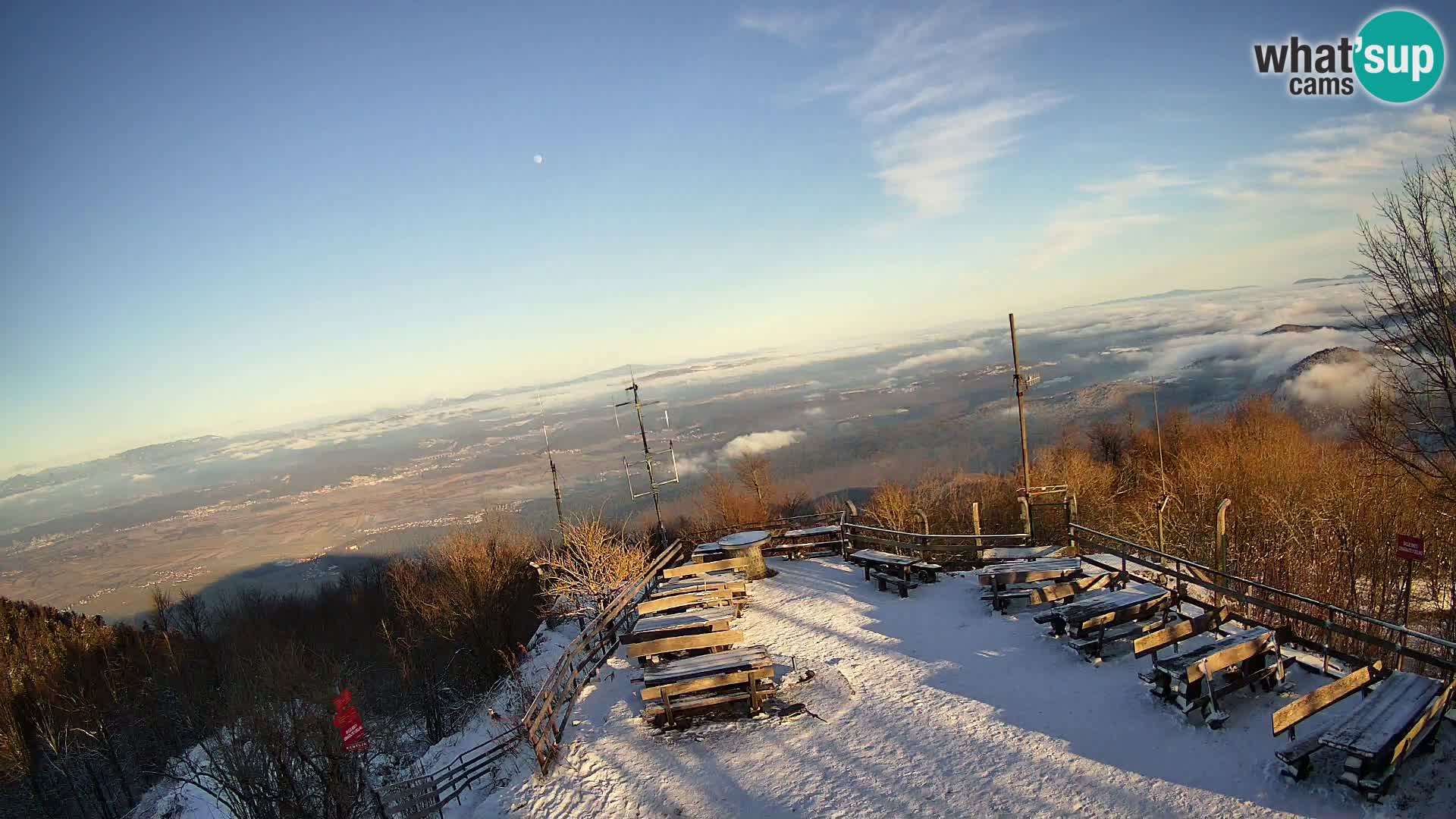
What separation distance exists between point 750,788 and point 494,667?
38.1 meters

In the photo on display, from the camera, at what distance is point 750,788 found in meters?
9.66

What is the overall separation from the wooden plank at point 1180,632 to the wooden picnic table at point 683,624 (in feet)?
23.7

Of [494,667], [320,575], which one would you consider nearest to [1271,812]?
[494,667]

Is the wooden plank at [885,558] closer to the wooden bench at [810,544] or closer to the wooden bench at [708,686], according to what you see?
the wooden bench at [810,544]

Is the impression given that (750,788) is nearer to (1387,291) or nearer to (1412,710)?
(1412,710)

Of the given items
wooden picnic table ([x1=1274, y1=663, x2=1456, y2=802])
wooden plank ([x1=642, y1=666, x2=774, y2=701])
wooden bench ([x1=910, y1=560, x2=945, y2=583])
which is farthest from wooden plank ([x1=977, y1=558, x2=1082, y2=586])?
wooden picnic table ([x1=1274, y1=663, x2=1456, y2=802])

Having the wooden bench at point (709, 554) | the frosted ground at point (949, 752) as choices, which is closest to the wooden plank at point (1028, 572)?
the frosted ground at point (949, 752)

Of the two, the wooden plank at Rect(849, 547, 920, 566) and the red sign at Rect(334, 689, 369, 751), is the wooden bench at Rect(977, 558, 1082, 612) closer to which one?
the wooden plank at Rect(849, 547, 920, 566)

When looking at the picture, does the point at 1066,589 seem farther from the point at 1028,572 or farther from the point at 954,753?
the point at 954,753

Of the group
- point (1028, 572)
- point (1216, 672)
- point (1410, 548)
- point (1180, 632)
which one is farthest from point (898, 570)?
point (1410, 548)

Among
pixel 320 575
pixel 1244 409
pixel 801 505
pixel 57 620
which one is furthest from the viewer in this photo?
pixel 320 575

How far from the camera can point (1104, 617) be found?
11.8 metres

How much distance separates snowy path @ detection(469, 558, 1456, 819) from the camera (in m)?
8.07

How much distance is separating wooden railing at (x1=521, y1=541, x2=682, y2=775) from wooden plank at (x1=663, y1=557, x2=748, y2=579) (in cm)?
74
